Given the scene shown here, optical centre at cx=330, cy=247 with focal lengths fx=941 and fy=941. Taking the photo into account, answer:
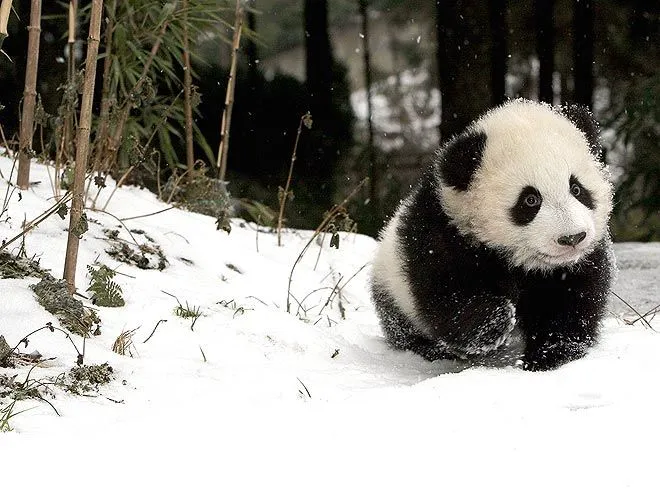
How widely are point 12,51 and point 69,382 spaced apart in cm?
462

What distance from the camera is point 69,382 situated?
8.78 feet

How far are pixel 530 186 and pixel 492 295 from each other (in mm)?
415

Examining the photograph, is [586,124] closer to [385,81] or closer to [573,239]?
[573,239]

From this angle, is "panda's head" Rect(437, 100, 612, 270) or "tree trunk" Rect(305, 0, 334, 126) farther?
"tree trunk" Rect(305, 0, 334, 126)

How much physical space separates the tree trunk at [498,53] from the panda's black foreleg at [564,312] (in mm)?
4936

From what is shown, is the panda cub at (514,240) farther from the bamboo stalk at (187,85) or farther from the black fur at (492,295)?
the bamboo stalk at (187,85)

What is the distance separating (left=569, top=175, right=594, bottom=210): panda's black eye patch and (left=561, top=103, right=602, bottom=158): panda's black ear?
238mm

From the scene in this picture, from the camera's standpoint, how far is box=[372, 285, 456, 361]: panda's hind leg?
12.4 feet

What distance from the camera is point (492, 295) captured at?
130 inches

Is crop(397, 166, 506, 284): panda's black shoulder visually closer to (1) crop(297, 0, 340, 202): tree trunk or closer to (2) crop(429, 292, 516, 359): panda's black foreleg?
(2) crop(429, 292, 516, 359): panda's black foreleg

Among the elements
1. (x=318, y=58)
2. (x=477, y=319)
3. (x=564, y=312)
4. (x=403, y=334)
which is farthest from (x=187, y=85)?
(x=318, y=58)

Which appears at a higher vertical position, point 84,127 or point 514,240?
point 84,127

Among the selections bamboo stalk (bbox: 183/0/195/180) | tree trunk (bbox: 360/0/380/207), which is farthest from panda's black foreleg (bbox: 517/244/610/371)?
tree trunk (bbox: 360/0/380/207)

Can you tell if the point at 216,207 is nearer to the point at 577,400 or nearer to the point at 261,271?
the point at 261,271
